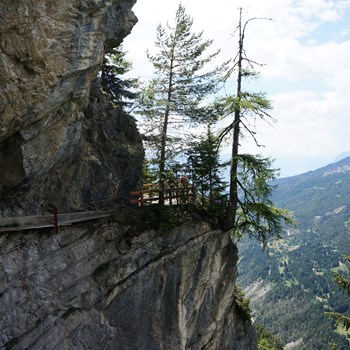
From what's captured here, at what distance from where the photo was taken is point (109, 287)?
570 inches

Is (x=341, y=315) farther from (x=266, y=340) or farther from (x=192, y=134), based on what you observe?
(x=266, y=340)

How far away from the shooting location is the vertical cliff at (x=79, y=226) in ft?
38.8

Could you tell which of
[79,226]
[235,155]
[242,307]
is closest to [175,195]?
[235,155]

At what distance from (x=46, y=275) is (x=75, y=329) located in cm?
227

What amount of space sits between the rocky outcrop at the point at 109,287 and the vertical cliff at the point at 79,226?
0.13 ft

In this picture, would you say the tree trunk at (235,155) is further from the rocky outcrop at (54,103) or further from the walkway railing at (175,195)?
the rocky outcrop at (54,103)

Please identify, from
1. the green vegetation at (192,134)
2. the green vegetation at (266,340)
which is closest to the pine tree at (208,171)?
the green vegetation at (192,134)

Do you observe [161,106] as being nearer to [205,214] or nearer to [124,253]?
[205,214]

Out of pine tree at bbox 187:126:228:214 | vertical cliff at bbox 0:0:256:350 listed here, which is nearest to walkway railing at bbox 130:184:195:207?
pine tree at bbox 187:126:228:214

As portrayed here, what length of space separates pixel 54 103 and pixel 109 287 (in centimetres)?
756

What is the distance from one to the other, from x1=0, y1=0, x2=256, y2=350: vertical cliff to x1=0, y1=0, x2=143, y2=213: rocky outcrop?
0.04 metres

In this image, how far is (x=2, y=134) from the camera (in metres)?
12.3

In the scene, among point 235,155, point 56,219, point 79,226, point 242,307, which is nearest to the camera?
point 56,219

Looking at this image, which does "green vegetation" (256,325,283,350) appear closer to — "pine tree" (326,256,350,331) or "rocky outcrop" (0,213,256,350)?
"pine tree" (326,256,350,331)
